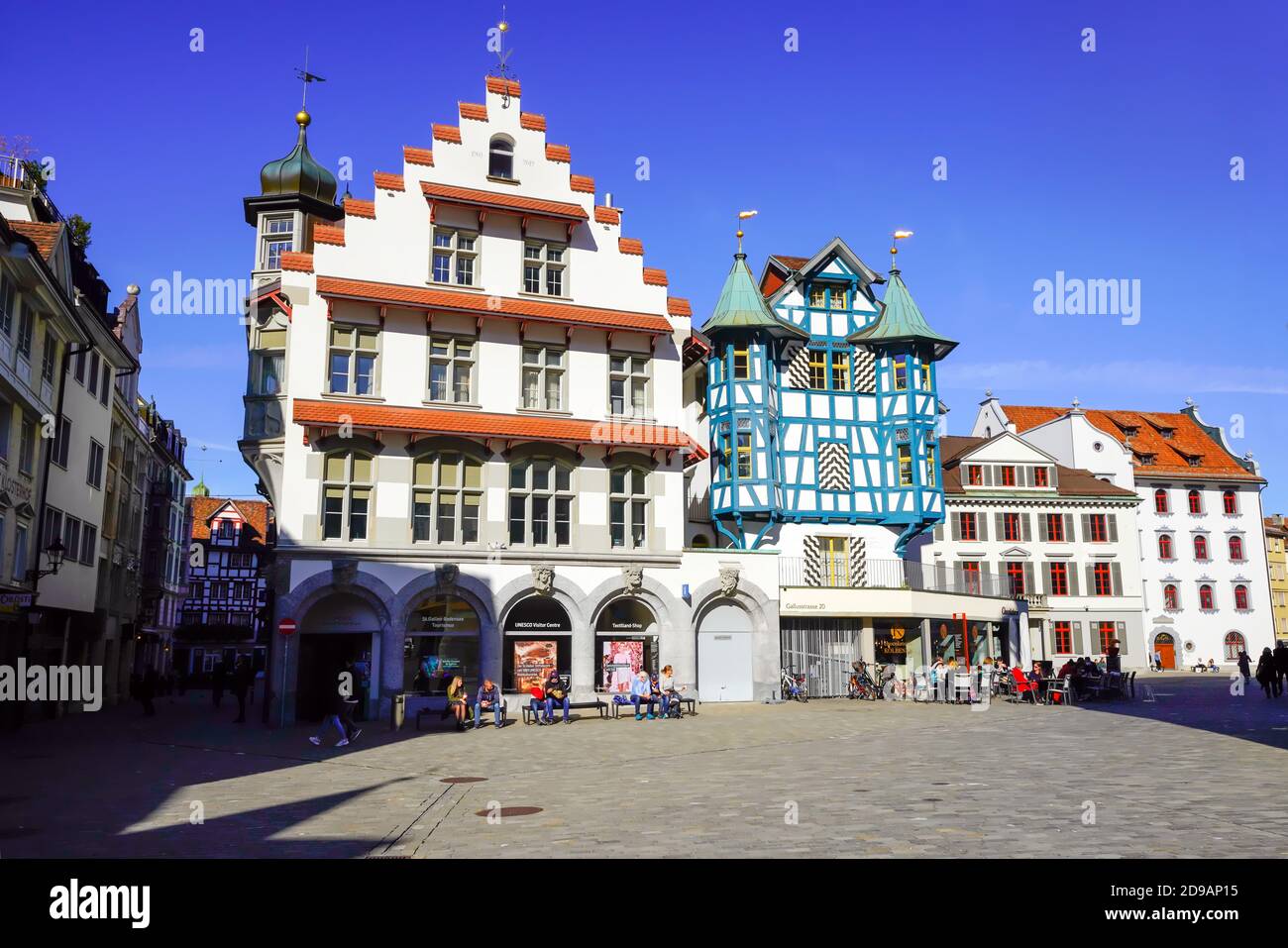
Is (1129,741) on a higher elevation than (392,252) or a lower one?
lower

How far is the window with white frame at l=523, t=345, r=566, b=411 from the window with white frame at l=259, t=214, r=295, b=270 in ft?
35.6

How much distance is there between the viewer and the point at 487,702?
26.9 metres

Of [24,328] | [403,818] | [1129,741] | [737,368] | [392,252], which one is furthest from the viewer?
[737,368]

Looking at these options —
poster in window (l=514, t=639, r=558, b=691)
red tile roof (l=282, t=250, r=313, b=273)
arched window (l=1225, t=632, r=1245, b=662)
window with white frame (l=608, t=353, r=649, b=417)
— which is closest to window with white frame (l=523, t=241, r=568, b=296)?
window with white frame (l=608, t=353, r=649, b=417)

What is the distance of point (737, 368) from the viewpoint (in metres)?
40.7

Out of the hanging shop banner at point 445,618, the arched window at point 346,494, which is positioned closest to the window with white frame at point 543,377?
the arched window at point 346,494

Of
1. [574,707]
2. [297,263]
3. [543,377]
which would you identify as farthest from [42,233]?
[574,707]

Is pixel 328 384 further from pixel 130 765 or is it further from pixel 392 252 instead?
pixel 130 765

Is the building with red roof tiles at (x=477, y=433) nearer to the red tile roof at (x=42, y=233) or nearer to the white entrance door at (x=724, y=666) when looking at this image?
the white entrance door at (x=724, y=666)

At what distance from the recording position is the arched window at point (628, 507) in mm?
33062

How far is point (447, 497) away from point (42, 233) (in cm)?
1351
